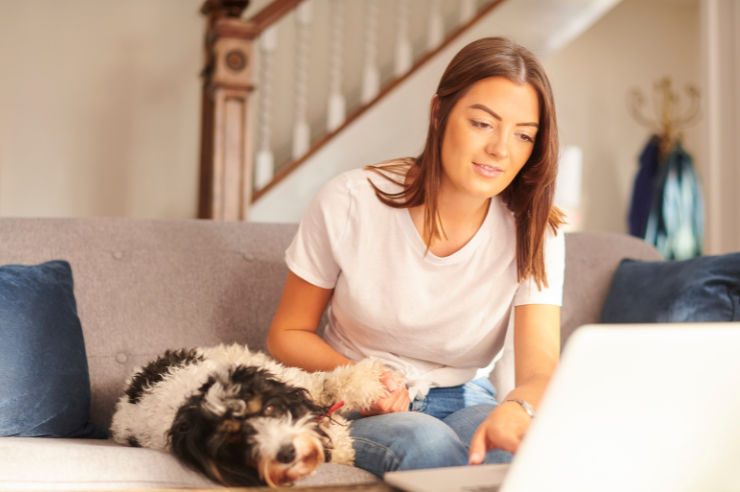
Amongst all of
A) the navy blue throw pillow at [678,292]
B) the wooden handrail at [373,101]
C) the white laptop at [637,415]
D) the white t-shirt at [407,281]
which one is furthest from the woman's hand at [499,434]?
the wooden handrail at [373,101]

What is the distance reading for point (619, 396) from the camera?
2.34 ft

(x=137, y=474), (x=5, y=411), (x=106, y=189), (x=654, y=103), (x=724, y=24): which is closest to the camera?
(x=137, y=474)

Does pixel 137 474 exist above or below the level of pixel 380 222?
below

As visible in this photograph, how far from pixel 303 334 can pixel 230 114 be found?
1.86 meters

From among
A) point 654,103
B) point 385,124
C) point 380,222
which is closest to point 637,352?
point 380,222

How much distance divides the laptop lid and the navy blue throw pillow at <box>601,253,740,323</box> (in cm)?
115

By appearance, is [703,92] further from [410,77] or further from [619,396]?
[619,396]

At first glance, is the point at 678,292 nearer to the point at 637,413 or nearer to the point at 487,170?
the point at 487,170

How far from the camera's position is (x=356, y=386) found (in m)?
1.27

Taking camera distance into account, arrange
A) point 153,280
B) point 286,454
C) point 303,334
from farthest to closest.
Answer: point 153,280, point 303,334, point 286,454

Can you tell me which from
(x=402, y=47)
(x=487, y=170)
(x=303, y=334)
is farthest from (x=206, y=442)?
(x=402, y=47)

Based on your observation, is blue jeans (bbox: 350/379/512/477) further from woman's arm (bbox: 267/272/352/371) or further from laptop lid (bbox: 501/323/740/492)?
laptop lid (bbox: 501/323/740/492)

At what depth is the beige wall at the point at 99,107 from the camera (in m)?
4.01

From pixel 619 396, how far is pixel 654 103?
17.7ft
